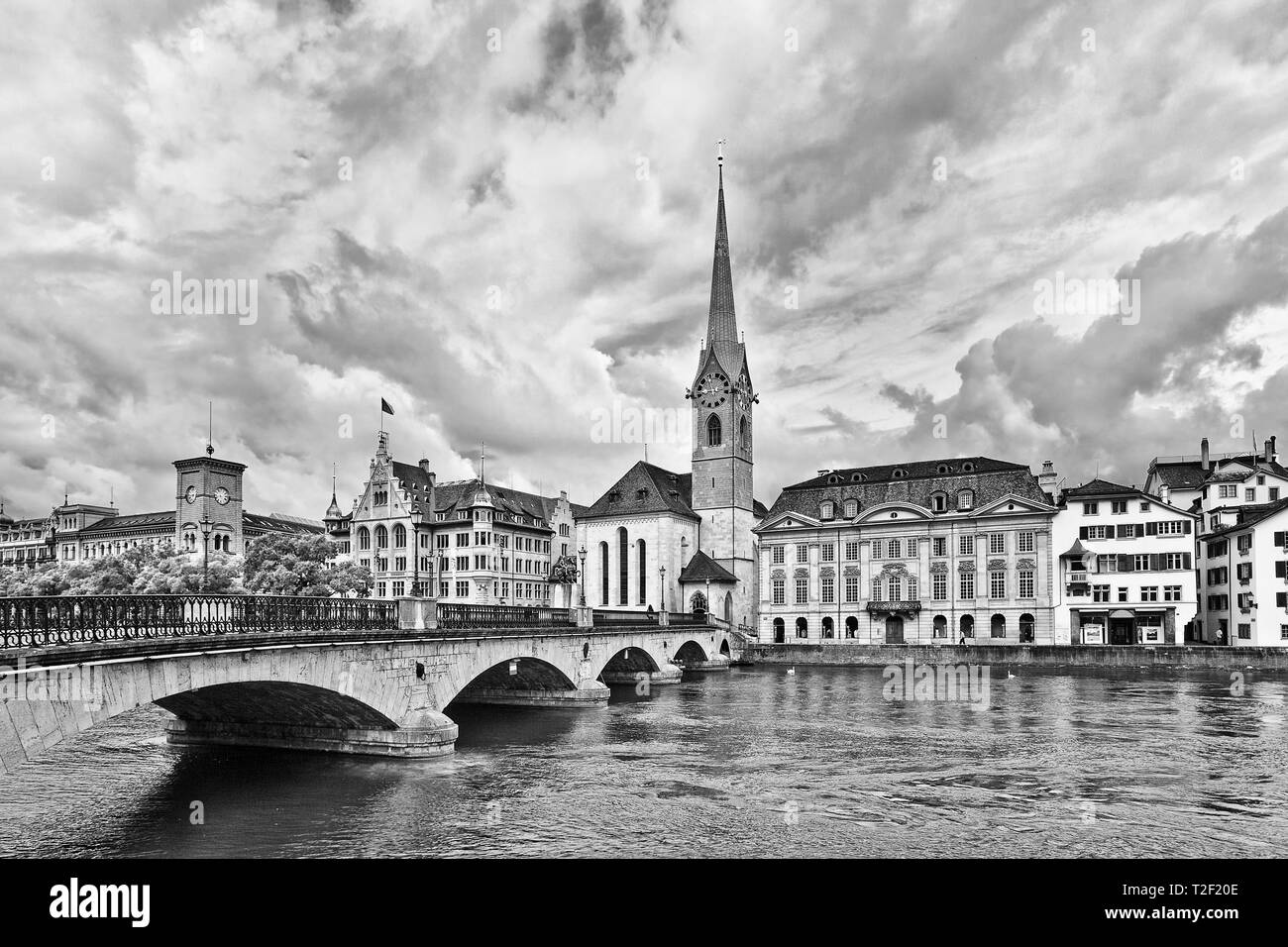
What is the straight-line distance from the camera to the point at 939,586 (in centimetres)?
8356

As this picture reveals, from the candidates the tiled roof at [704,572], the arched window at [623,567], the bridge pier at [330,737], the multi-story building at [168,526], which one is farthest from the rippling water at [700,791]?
the multi-story building at [168,526]

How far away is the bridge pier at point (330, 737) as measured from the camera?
29.1 m

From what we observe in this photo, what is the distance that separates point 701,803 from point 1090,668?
5201cm

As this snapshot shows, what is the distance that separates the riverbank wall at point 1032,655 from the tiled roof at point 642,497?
69.3ft

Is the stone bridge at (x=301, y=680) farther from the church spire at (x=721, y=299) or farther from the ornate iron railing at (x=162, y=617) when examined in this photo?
the church spire at (x=721, y=299)

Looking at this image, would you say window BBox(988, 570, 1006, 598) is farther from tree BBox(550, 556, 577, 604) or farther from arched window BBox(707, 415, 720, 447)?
tree BBox(550, 556, 577, 604)

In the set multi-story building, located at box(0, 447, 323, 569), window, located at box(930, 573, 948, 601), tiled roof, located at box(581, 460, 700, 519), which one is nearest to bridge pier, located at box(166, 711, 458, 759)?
window, located at box(930, 573, 948, 601)

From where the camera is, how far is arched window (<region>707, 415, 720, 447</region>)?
4067 inches

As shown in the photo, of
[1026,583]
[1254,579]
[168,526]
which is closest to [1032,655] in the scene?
[1026,583]

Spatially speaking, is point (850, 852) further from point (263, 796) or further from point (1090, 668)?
point (1090, 668)

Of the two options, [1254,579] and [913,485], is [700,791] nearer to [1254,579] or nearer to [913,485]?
[1254,579]

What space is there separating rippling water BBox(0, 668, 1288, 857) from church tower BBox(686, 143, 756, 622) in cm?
5966

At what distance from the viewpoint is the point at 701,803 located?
23.4 meters

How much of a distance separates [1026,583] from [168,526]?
114272mm
